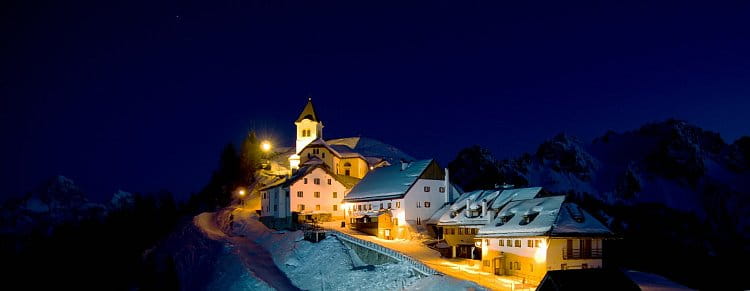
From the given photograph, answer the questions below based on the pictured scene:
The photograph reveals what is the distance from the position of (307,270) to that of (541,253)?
19.5 m

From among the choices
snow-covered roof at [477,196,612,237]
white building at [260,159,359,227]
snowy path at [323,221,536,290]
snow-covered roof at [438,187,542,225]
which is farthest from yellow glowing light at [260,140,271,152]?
snow-covered roof at [477,196,612,237]

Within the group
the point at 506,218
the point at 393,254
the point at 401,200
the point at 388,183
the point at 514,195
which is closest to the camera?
the point at 393,254

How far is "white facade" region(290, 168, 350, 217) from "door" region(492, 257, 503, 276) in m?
26.7

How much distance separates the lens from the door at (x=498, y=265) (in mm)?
48312

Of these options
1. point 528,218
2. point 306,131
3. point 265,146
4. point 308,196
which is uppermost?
point 306,131

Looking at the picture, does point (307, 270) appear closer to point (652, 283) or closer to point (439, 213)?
point (439, 213)

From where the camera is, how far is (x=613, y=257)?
197 feet

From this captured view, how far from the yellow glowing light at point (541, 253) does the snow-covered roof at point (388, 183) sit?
2193 centimetres

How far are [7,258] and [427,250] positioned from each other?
9688cm

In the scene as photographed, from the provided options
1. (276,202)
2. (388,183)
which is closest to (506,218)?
(388,183)

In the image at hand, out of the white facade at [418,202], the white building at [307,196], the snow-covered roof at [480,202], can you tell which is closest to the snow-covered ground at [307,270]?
the white building at [307,196]

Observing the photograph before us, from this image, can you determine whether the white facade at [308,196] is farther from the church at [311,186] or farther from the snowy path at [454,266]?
the snowy path at [454,266]

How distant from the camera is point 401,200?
65.6 m

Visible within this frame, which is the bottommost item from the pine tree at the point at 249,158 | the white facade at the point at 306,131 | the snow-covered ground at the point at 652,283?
the snow-covered ground at the point at 652,283
